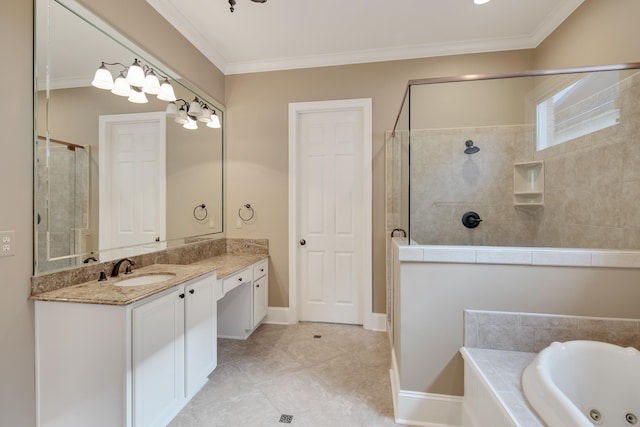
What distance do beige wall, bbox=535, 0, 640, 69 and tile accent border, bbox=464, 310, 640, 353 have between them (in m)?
1.67

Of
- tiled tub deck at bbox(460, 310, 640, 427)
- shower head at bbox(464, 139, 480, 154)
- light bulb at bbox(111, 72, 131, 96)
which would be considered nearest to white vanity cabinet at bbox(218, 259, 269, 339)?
light bulb at bbox(111, 72, 131, 96)

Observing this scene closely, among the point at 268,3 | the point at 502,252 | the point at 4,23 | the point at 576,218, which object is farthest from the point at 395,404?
the point at 268,3

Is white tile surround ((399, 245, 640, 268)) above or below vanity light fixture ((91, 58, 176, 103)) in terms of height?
below

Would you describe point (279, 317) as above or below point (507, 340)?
below

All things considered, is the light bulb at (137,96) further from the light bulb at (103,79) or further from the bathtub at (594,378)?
the bathtub at (594,378)

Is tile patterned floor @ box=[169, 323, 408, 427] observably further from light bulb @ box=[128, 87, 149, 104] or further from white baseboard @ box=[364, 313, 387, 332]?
light bulb @ box=[128, 87, 149, 104]

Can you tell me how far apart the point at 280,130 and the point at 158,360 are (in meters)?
2.42

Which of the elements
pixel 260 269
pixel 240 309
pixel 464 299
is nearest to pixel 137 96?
pixel 260 269

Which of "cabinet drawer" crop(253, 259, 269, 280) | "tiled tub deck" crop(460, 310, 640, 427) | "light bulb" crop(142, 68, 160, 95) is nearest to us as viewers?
"tiled tub deck" crop(460, 310, 640, 427)

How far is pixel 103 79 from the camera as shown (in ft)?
5.85

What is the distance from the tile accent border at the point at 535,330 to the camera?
59.6 inches

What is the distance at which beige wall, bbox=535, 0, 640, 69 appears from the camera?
177 centimetres

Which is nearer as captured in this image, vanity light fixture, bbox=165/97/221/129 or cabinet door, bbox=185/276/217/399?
cabinet door, bbox=185/276/217/399

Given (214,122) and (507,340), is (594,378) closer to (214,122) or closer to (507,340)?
(507,340)
